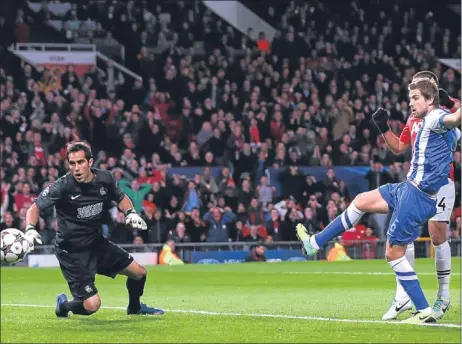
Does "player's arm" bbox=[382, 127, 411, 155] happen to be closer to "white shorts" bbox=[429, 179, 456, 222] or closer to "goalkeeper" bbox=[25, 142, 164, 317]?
"white shorts" bbox=[429, 179, 456, 222]

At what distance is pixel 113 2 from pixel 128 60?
253 centimetres

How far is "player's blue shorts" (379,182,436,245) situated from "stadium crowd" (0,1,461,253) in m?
15.7

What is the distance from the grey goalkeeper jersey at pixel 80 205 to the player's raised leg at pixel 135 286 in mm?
490

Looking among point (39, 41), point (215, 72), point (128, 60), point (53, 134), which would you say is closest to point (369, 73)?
point (215, 72)

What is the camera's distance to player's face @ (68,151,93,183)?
40.8 ft

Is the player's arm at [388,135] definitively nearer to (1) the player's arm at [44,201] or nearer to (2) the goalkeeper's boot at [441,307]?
(2) the goalkeeper's boot at [441,307]

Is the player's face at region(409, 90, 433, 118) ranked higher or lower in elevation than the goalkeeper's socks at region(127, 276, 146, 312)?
higher

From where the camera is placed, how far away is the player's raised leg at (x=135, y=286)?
13141mm

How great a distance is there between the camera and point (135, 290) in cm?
1318

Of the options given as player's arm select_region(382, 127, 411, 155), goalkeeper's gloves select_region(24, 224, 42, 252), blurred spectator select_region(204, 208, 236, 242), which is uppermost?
player's arm select_region(382, 127, 411, 155)

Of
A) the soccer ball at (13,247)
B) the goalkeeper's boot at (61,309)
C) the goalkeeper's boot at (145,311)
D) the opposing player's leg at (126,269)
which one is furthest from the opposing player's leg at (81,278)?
the soccer ball at (13,247)

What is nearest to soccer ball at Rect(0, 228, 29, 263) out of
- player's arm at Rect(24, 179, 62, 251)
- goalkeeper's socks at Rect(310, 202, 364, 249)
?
player's arm at Rect(24, 179, 62, 251)

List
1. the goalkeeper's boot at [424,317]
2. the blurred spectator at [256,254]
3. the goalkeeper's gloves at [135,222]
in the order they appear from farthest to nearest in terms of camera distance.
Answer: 1. the blurred spectator at [256,254]
2. the goalkeeper's gloves at [135,222]
3. the goalkeeper's boot at [424,317]

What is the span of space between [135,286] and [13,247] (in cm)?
177
